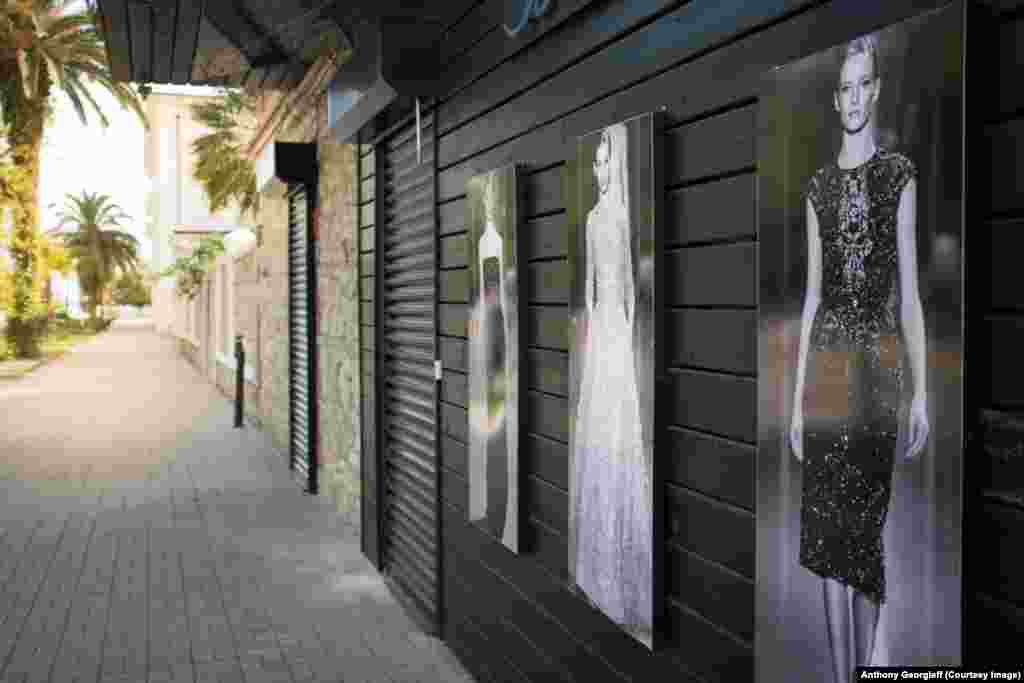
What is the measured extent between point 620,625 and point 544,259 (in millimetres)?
1294

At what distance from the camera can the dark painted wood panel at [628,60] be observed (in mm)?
2543

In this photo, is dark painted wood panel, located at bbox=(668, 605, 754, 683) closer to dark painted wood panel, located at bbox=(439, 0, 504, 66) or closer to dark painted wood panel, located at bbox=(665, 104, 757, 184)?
dark painted wood panel, located at bbox=(665, 104, 757, 184)

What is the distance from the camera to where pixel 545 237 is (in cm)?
372

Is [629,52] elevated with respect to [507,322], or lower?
elevated

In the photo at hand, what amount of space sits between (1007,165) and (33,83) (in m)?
22.3

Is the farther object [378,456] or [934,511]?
[378,456]

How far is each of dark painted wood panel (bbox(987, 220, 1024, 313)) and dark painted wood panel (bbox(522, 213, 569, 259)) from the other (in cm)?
179

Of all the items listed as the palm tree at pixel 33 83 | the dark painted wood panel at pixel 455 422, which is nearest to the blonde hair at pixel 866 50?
the dark painted wood panel at pixel 455 422

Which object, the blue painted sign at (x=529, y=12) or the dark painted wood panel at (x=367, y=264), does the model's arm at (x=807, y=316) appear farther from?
the dark painted wood panel at (x=367, y=264)

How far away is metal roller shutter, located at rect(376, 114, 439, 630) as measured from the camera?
17.6ft

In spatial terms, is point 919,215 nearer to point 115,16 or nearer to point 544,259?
point 544,259

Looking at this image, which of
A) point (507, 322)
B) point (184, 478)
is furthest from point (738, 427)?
point (184, 478)

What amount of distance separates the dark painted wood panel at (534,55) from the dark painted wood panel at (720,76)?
5.1 inches

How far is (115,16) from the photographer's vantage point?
21.9 ft
